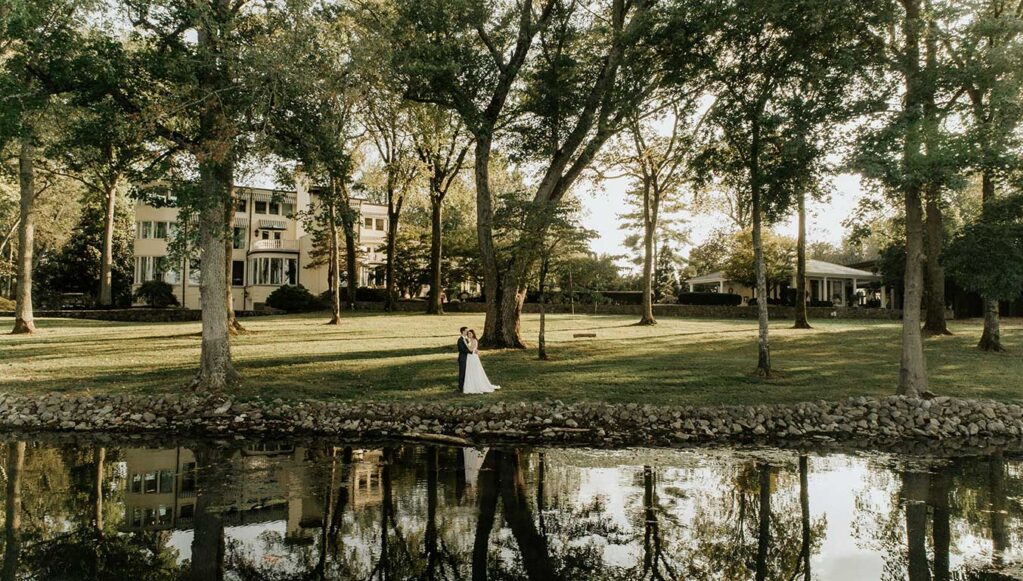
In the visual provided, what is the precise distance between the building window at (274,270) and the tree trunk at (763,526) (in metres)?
40.5

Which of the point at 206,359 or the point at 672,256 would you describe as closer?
the point at 206,359

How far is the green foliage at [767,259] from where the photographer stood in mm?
41656

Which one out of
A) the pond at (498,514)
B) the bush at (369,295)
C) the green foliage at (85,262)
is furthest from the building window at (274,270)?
the pond at (498,514)

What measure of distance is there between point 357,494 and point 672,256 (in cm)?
5137

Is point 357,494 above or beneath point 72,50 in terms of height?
beneath

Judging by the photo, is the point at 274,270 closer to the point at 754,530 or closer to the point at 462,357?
the point at 462,357

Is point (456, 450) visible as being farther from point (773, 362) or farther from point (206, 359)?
point (773, 362)

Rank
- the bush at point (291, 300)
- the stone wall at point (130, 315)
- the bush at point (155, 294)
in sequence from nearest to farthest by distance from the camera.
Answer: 1. the stone wall at point (130, 315)
2. the bush at point (291, 300)
3. the bush at point (155, 294)

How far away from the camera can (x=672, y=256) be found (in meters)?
57.2

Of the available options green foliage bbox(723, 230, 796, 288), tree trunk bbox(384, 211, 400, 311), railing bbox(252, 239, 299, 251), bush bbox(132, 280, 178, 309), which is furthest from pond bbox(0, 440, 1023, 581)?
railing bbox(252, 239, 299, 251)

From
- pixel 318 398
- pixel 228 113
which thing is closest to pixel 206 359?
pixel 318 398

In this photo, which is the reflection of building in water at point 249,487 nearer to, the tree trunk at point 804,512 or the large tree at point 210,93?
the large tree at point 210,93

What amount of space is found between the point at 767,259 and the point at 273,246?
3404 centimetres

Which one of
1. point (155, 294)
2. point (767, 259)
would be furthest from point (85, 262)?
point (767, 259)
